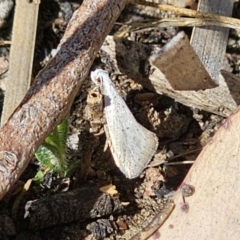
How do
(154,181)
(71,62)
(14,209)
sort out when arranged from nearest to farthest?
1. (71,62)
2. (14,209)
3. (154,181)

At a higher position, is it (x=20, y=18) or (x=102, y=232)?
(x=20, y=18)

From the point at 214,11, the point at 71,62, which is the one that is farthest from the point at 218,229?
the point at 214,11

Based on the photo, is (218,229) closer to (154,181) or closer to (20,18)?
(154,181)

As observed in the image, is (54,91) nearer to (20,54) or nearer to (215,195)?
(215,195)

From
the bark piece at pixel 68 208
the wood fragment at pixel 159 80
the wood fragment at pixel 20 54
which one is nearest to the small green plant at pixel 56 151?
the bark piece at pixel 68 208

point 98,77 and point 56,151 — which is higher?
point 98,77

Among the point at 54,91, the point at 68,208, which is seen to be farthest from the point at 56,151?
the point at 54,91

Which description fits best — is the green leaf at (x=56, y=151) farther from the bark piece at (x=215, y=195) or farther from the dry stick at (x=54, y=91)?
the bark piece at (x=215, y=195)
